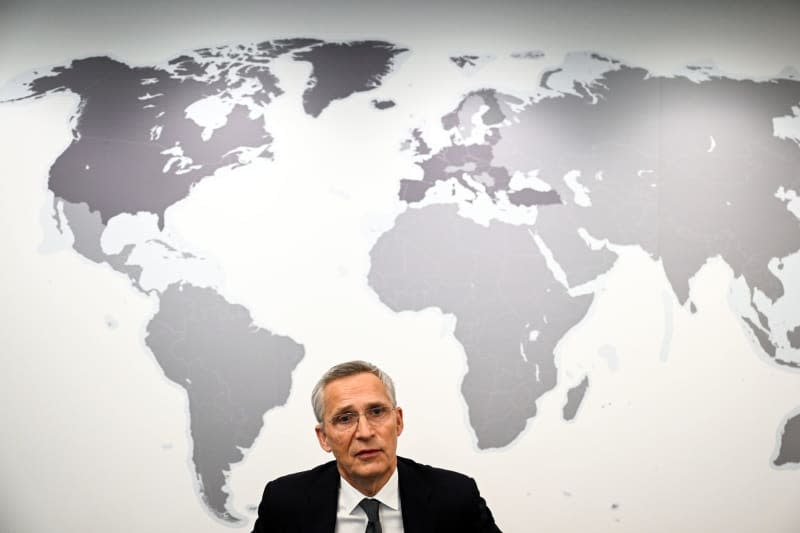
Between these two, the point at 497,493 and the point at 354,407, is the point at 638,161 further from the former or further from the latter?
the point at 354,407

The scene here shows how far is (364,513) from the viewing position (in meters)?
1.43

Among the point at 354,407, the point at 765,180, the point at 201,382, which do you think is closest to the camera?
the point at 354,407

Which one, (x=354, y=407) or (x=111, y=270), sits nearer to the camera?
(x=354, y=407)

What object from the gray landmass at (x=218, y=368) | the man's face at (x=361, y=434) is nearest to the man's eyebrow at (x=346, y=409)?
the man's face at (x=361, y=434)

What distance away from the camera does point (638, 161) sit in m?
2.46

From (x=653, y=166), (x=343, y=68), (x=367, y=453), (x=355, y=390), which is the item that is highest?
(x=343, y=68)

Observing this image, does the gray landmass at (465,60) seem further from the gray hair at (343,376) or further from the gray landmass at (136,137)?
the gray hair at (343,376)

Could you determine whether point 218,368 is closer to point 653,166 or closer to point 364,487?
point 364,487

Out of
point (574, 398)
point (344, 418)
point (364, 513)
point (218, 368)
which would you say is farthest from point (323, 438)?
point (574, 398)

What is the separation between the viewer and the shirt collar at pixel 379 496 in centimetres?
143

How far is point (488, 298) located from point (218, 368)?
102 cm

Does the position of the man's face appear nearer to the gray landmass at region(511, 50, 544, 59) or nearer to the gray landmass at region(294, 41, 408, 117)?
the gray landmass at region(294, 41, 408, 117)

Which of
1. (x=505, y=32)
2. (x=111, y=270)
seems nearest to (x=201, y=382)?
(x=111, y=270)

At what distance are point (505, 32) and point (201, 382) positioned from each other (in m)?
1.77
